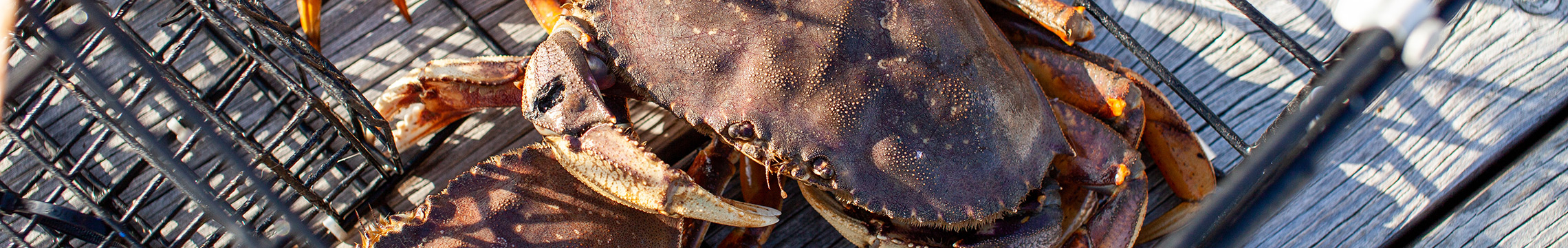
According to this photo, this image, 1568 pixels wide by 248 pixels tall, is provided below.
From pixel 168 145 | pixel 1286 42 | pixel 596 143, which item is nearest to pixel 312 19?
pixel 168 145

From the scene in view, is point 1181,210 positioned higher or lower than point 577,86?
lower

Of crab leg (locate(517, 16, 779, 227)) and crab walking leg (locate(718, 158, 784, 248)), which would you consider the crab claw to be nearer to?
crab leg (locate(517, 16, 779, 227))

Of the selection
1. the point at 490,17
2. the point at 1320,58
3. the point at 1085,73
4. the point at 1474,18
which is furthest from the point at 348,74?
the point at 1474,18

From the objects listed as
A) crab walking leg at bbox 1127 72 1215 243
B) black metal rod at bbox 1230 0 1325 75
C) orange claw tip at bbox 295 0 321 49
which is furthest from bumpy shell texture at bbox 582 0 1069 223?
orange claw tip at bbox 295 0 321 49

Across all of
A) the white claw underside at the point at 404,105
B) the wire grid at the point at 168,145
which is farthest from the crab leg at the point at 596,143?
the wire grid at the point at 168,145

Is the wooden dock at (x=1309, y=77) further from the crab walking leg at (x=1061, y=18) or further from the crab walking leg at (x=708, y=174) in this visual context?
the crab walking leg at (x=1061, y=18)

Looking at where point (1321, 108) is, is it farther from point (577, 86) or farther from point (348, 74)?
point (348, 74)
